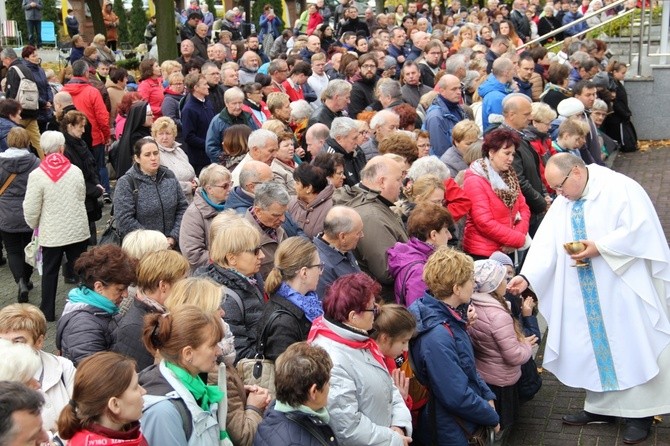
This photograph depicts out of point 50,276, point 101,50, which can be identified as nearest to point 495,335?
point 50,276

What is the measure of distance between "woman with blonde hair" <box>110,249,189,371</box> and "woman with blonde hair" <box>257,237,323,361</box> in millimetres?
512

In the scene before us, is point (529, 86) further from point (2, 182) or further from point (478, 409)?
point (478, 409)

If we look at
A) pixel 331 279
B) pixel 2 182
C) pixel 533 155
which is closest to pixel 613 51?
pixel 533 155

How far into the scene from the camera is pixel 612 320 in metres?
6.77

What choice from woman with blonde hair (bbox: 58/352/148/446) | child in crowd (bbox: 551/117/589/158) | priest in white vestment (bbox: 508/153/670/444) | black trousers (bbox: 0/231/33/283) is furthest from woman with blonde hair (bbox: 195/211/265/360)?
child in crowd (bbox: 551/117/589/158)

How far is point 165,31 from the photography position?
18.6 meters

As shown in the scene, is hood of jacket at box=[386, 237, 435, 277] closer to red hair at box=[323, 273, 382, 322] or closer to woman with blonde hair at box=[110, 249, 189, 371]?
red hair at box=[323, 273, 382, 322]

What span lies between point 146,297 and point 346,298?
1.11 meters

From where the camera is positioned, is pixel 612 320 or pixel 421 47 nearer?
pixel 612 320

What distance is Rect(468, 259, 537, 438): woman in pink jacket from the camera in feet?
20.1

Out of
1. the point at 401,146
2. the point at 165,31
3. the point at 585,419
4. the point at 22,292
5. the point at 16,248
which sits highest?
the point at 165,31

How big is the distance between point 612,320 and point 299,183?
2.46 meters

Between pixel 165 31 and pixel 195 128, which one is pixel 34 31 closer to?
pixel 165 31

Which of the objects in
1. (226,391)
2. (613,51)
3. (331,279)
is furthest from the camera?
(613,51)
